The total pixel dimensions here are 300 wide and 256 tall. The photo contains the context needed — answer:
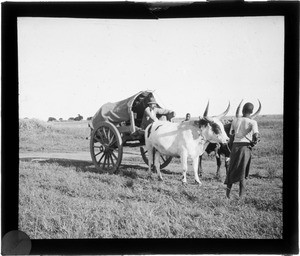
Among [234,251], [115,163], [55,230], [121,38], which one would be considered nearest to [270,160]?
[234,251]

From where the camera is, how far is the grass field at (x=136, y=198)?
4582mm

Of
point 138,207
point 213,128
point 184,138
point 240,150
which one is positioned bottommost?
point 138,207

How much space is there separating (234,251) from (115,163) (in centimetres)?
146

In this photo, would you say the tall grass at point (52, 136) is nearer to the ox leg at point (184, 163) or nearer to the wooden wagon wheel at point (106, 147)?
the wooden wagon wheel at point (106, 147)

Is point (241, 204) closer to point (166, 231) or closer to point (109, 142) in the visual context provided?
point (166, 231)

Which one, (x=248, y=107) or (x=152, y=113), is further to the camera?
(x=152, y=113)

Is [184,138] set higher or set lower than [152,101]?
lower

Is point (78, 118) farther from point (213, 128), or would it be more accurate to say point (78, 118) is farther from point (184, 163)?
point (213, 128)

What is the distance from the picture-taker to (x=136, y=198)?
184 inches

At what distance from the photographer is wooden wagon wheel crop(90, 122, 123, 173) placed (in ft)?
15.6

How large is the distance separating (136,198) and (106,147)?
0.60 metres

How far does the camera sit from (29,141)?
4.67 metres

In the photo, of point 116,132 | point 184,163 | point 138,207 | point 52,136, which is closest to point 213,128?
point 184,163

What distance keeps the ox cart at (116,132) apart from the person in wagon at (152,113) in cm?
4
